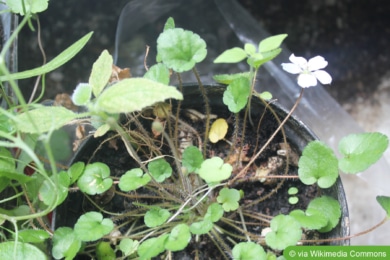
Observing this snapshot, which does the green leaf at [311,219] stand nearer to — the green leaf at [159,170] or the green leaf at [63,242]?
the green leaf at [159,170]

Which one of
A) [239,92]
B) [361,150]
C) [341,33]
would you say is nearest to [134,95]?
[239,92]

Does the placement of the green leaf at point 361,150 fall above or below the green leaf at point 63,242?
above

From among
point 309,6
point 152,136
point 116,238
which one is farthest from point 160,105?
point 309,6

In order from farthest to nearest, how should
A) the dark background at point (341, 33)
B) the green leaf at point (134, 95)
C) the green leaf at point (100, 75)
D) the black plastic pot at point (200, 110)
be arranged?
the dark background at point (341, 33)
the black plastic pot at point (200, 110)
the green leaf at point (100, 75)
the green leaf at point (134, 95)

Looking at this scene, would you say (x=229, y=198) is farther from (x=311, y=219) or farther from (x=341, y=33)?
(x=341, y=33)

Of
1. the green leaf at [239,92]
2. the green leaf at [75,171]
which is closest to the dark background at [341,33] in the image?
the green leaf at [239,92]

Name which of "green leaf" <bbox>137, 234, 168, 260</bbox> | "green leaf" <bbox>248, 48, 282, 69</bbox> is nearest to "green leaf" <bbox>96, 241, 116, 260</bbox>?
"green leaf" <bbox>137, 234, 168, 260</bbox>

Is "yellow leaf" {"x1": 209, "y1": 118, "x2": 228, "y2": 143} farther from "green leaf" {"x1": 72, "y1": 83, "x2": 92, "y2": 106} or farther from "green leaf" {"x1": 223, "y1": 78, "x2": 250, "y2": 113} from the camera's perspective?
"green leaf" {"x1": 72, "y1": 83, "x2": 92, "y2": 106}
